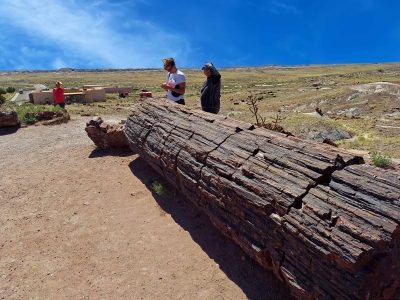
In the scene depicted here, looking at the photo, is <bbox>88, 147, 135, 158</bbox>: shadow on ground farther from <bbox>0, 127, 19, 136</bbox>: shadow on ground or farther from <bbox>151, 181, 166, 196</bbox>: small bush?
<bbox>0, 127, 19, 136</bbox>: shadow on ground

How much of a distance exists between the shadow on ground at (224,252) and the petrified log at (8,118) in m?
8.80

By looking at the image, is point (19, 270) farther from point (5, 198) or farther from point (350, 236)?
point (350, 236)

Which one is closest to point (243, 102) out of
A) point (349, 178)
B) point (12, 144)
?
point (12, 144)

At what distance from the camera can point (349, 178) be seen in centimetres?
343

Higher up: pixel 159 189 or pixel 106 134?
pixel 106 134

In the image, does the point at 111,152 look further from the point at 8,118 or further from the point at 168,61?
the point at 8,118

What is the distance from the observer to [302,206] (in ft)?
11.6

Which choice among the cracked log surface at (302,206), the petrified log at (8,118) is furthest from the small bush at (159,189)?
the petrified log at (8,118)

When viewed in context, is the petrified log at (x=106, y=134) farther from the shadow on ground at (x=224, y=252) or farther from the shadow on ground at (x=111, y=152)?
the shadow on ground at (x=224, y=252)

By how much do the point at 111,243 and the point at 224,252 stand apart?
6.35ft

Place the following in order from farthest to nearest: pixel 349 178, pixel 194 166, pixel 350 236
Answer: pixel 194 166
pixel 349 178
pixel 350 236

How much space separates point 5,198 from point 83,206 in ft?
6.37

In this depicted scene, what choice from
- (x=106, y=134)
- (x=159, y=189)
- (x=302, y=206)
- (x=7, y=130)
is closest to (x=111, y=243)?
(x=159, y=189)

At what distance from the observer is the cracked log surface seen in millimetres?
3023
